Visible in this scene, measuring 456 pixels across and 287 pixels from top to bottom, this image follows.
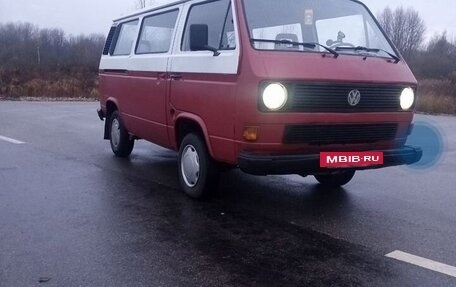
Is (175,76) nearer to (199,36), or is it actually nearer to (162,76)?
(162,76)

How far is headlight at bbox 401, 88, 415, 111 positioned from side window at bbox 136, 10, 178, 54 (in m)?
2.76

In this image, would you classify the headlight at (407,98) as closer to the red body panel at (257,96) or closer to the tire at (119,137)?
the red body panel at (257,96)

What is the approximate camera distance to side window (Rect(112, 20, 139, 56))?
7953 millimetres

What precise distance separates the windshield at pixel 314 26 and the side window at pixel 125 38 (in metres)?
2.94

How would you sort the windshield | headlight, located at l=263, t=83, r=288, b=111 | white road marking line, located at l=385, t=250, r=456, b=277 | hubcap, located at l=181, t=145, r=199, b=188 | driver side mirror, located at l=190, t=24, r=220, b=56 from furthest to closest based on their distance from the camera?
hubcap, located at l=181, t=145, r=199, b=188 < driver side mirror, located at l=190, t=24, r=220, b=56 < the windshield < headlight, located at l=263, t=83, r=288, b=111 < white road marking line, located at l=385, t=250, r=456, b=277

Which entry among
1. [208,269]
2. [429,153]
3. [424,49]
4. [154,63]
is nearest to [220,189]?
[154,63]

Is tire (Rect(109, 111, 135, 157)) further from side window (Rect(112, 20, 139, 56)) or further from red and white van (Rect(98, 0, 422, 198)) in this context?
red and white van (Rect(98, 0, 422, 198))

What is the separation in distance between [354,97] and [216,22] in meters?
1.65

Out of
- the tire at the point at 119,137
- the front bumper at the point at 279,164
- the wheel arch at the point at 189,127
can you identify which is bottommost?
the tire at the point at 119,137

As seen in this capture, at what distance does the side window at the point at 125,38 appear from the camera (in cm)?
795

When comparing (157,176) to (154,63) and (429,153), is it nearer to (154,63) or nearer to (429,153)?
(154,63)

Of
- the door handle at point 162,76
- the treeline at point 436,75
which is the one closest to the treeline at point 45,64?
the treeline at point 436,75

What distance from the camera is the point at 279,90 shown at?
4926 mm

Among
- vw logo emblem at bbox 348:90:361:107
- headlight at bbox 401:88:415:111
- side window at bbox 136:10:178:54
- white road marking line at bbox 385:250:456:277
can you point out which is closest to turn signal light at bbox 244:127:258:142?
vw logo emblem at bbox 348:90:361:107
